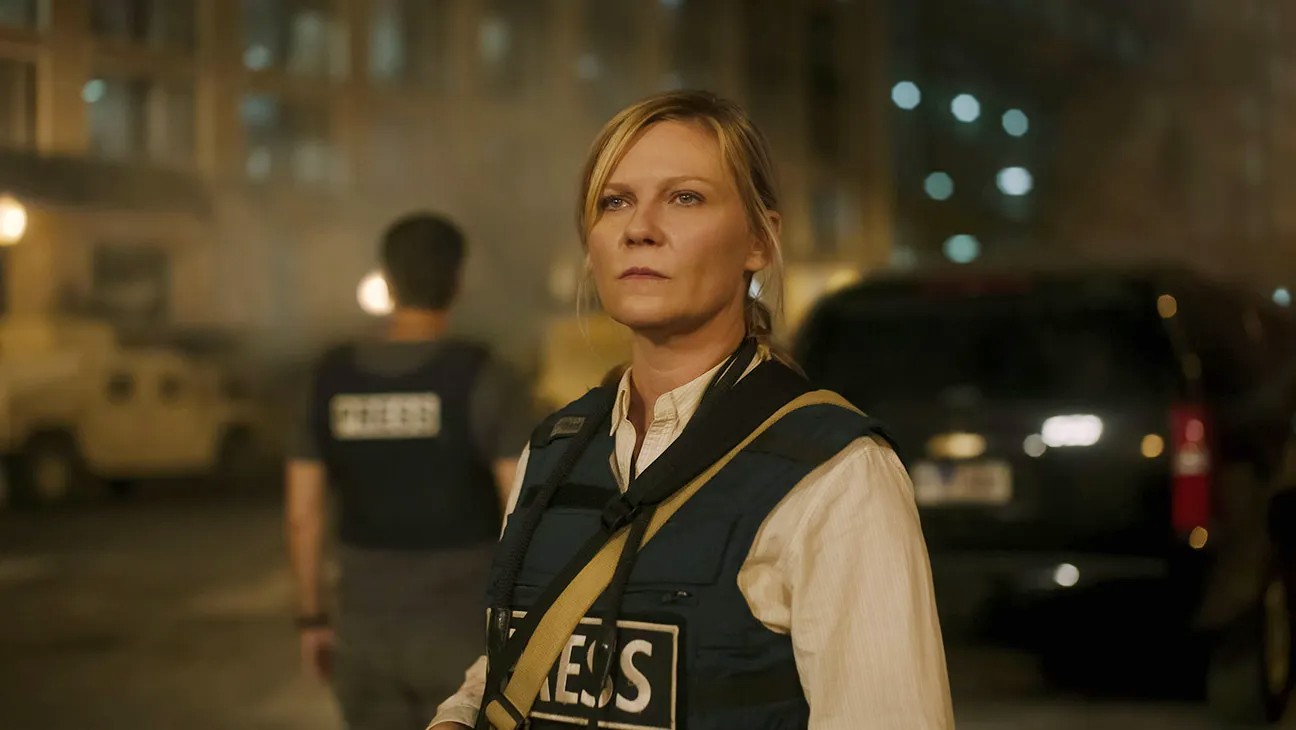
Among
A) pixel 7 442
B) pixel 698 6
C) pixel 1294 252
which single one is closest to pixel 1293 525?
pixel 7 442

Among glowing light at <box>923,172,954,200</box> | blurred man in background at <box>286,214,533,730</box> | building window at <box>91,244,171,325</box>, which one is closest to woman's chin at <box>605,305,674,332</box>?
blurred man in background at <box>286,214,533,730</box>

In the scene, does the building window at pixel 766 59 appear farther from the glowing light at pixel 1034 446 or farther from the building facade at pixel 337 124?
the glowing light at pixel 1034 446

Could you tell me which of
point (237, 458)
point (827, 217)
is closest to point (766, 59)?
point (827, 217)

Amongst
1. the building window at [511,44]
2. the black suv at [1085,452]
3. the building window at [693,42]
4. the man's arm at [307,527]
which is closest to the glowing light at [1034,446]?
the black suv at [1085,452]

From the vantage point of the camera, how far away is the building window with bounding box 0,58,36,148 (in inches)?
1314

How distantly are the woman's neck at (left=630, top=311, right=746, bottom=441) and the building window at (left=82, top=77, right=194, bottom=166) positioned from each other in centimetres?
3535

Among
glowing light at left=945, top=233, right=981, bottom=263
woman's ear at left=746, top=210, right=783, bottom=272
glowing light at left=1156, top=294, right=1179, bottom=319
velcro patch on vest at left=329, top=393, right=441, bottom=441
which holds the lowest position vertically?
velcro patch on vest at left=329, top=393, right=441, bottom=441

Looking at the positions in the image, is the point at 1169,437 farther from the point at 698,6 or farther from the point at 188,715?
the point at 698,6

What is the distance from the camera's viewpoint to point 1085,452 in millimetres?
6891

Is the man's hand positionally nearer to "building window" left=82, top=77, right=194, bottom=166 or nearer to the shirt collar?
the shirt collar

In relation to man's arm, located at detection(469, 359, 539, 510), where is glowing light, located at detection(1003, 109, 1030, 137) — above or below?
above

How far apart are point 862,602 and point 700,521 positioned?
9.5 inches

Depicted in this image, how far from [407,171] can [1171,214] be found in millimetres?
30029

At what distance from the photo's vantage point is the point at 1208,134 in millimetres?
63875
